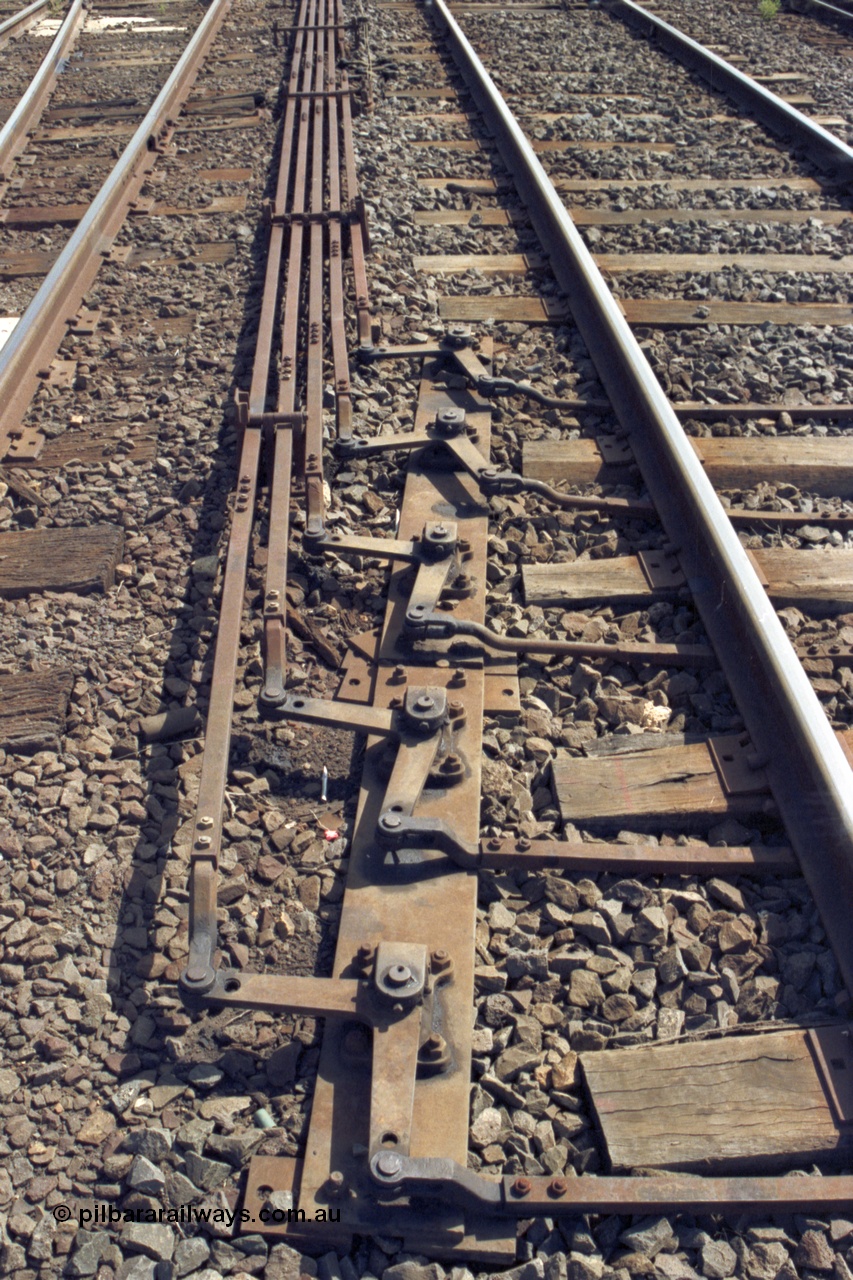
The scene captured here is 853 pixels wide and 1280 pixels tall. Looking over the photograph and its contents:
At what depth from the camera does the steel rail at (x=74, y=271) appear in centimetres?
484

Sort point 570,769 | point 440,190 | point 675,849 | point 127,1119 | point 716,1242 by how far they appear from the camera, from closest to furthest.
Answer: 1. point 716,1242
2. point 127,1119
3. point 675,849
4. point 570,769
5. point 440,190

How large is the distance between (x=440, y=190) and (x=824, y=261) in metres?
2.55

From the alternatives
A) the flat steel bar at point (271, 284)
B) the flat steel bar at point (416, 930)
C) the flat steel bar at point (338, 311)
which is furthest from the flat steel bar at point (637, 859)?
the flat steel bar at point (271, 284)

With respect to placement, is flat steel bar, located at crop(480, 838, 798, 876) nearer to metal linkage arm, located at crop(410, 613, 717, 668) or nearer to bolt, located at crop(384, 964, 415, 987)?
bolt, located at crop(384, 964, 415, 987)

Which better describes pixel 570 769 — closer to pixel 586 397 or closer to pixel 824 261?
pixel 586 397

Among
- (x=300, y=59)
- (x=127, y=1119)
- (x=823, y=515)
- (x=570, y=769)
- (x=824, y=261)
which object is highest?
(x=300, y=59)

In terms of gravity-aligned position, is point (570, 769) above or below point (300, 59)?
below

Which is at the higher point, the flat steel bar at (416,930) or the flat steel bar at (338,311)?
the flat steel bar at (338,311)

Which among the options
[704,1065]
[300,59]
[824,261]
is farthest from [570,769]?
[300,59]

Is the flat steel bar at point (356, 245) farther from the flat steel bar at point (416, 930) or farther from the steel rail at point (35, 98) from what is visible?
the steel rail at point (35, 98)

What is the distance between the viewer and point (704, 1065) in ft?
7.57

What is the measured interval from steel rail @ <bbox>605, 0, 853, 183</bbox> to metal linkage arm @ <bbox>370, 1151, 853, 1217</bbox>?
665 centimetres

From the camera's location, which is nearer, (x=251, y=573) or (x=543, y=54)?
(x=251, y=573)

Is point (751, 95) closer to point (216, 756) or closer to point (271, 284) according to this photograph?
point (271, 284)
